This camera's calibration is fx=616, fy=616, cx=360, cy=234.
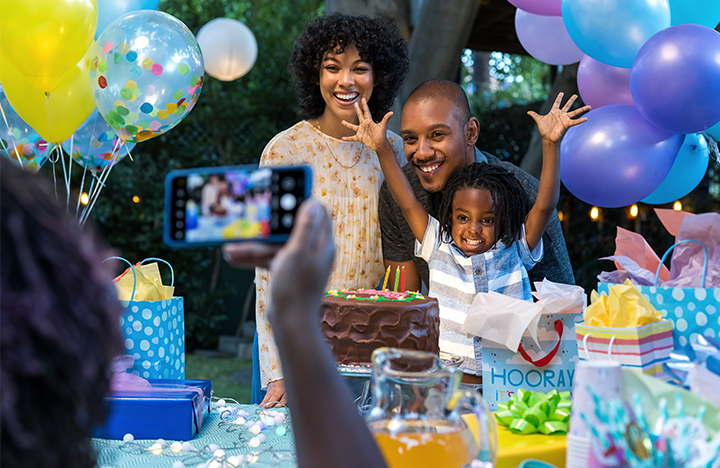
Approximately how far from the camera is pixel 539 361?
4.84 feet

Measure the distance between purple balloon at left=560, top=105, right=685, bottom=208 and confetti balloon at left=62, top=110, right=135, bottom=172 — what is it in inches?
77.8

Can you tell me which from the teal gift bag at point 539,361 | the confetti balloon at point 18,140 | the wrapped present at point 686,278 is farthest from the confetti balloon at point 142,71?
the wrapped present at point 686,278

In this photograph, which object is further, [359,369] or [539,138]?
[539,138]

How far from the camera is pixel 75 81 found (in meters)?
2.52

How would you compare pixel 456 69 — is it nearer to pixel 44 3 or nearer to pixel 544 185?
pixel 544 185

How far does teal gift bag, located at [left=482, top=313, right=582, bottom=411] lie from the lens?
147 cm

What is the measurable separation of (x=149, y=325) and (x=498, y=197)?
115 cm

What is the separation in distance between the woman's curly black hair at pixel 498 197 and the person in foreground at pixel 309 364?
1.42 metres

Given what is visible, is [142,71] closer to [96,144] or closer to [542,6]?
[96,144]

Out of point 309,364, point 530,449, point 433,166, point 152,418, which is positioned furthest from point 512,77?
point 309,364

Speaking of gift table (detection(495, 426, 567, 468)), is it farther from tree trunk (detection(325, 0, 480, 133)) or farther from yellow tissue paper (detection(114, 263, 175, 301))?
tree trunk (detection(325, 0, 480, 133))

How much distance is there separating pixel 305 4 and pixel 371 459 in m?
8.82

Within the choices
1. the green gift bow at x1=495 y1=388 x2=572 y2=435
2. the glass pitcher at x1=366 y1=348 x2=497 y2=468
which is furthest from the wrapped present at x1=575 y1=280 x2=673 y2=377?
the glass pitcher at x1=366 y1=348 x2=497 y2=468

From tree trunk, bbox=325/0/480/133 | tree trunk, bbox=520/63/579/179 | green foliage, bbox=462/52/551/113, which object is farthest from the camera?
green foliage, bbox=462/52/551/113
